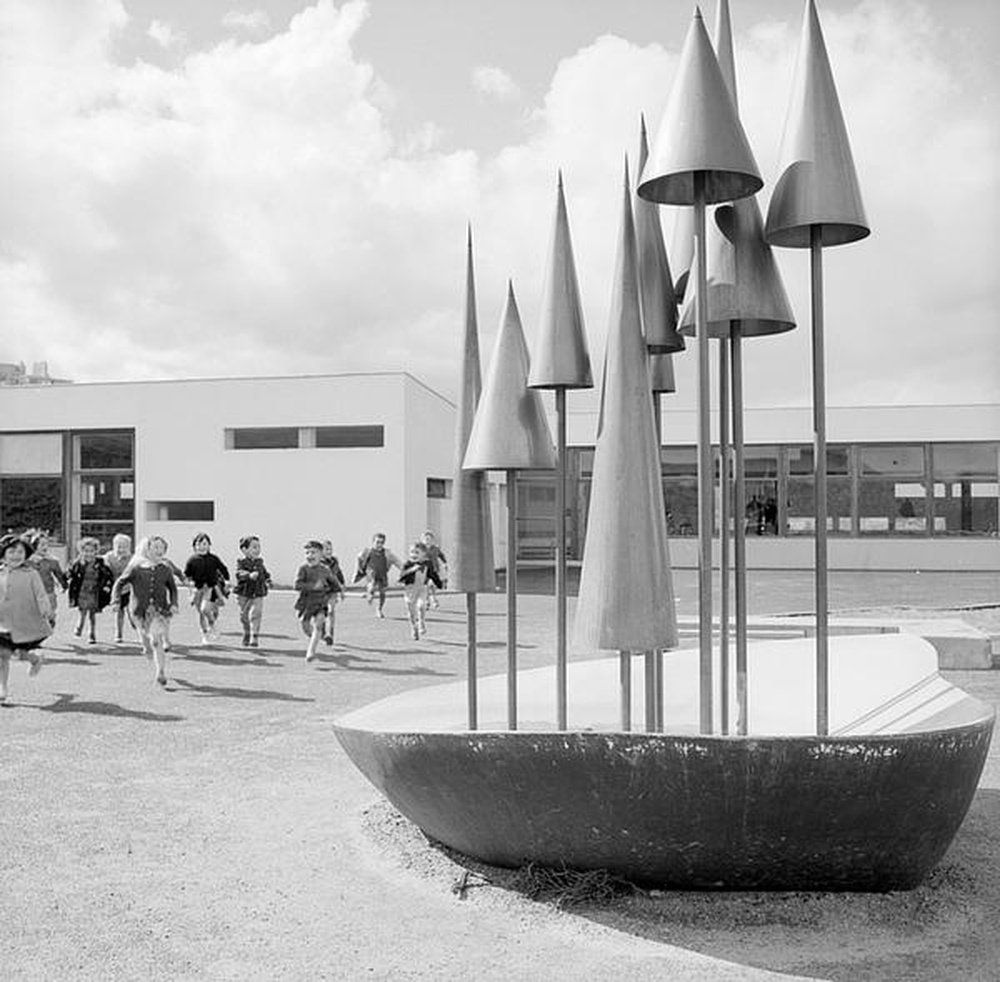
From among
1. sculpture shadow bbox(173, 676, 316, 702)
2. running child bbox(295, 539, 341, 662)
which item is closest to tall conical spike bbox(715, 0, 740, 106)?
sculpture shadow bbox(173, 676, 316, 702)

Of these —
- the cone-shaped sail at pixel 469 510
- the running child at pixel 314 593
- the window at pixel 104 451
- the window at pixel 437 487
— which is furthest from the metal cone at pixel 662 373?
the window at pixel 104 451

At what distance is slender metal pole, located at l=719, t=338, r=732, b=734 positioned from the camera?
237 inches

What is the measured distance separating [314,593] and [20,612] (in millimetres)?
3871

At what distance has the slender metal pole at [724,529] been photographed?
19.8ft

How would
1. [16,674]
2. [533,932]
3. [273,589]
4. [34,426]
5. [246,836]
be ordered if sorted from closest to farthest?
[533,932] < [246,836] < [16,674] < [273,589] < [34,426]

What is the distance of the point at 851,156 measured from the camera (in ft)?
18.4

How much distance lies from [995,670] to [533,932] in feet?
33.8

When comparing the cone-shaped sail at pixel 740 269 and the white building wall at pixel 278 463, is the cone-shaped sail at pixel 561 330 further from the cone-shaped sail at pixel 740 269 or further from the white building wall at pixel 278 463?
the white building wall at pixel 278 463

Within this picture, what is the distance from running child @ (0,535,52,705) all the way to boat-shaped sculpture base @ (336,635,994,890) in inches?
260

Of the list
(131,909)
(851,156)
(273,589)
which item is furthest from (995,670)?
(273,589)

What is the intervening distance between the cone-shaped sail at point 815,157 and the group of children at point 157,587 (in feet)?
28.1

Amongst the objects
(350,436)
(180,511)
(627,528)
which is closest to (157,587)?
(627,528)

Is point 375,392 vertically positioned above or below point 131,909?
above

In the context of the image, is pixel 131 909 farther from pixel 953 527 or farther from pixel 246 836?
pixel 953 527
